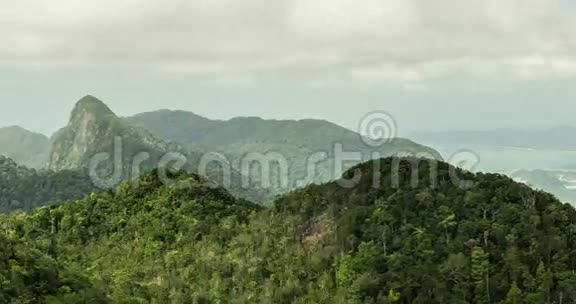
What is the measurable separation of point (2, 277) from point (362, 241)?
3524 cm

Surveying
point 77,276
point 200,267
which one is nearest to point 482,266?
point 200,267

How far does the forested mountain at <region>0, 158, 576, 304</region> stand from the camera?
215ft

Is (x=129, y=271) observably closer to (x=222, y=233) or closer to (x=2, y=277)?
(x=222, y=233)

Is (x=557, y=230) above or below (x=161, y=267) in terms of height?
above

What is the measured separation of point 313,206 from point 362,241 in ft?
28.8

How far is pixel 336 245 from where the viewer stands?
7119 centimetres

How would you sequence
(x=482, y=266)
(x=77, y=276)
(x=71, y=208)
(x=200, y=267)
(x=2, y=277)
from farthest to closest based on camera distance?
(x=71, y=208) → (x=200, y=267) → (x=482, y=266) → (x=77, y=276) → (x=2, y=277)

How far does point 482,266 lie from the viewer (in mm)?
66188

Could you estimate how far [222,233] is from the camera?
76.8 meters

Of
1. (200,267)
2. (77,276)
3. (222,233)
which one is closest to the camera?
(77,276)

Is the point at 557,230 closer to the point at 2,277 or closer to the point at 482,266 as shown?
the point at 482,266

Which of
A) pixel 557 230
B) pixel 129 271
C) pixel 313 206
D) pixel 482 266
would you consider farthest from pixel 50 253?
pixel 557 230

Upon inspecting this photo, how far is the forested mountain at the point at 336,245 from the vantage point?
2579 inches

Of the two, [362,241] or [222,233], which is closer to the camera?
[362,241]
